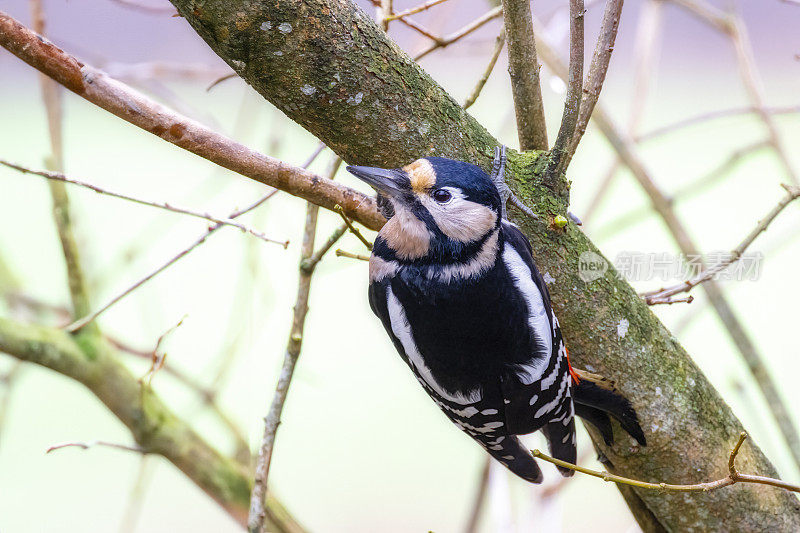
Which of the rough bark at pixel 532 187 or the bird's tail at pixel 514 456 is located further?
the bird's tail at pixel 514 456

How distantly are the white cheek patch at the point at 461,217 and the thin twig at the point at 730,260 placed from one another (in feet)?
1.70

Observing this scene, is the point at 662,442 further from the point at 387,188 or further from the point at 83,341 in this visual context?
the point at 83,341

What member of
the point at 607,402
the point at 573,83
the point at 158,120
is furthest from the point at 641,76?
the point at 158,120

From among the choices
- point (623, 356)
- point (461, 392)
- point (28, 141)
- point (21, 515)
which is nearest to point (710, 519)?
point (623, 356)

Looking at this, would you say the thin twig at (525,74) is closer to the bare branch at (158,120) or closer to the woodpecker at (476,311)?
the woodpecker at (476,311)

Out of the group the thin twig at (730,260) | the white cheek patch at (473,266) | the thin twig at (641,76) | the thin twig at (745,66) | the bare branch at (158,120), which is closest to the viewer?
the bare branch at (158,120)

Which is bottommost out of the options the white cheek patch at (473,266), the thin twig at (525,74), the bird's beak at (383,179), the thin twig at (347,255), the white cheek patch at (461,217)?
the white cheek patch at (473,266)

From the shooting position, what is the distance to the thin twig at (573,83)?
4.37 ft

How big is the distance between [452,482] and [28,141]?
354 centimetres

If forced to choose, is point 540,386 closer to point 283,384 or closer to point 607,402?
point 607,402

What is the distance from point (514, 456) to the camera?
1.76 m

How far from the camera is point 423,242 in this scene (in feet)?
5.01

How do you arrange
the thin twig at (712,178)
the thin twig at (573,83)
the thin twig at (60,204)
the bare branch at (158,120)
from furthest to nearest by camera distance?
1. the thin twig at (712,178)
2. the thin twig at (60,204)
3. the thin twig at (573,83)
4. the bare branch at (158,120)

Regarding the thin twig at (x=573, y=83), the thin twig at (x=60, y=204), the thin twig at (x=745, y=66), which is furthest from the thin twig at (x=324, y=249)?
the thin twig at (x=745, y=66)
